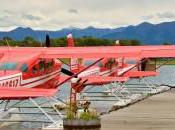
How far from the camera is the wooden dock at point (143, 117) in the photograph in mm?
12117

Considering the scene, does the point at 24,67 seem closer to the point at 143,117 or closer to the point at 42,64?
the point at 42,64

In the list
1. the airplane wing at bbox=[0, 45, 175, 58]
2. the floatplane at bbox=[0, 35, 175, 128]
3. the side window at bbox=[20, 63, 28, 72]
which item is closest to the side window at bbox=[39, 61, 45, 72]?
the floatplane at bbox=[0, 35, 175, 128]

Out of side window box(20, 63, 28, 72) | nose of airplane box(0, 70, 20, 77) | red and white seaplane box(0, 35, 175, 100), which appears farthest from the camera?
side window box(20, 63, 28, 72)

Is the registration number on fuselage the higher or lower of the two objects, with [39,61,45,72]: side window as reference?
lower

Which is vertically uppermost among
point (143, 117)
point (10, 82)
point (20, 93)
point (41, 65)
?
point (41, 65)

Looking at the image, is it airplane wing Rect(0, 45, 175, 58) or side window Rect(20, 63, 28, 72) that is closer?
airplane wing Rect(0, 45, 175, 58)

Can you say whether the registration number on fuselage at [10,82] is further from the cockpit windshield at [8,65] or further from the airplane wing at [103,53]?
the airplane wing at [103,53]

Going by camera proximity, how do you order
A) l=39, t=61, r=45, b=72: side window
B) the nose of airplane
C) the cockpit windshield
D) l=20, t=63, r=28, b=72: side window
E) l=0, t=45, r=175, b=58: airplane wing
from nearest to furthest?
the nose of airplane < l=0, t=45, r=175, b=58: airplane wing < the cockpit windshield < l=20, t=63, r=28, b=72: side window < l=39, t=61, r=45, b=72: side window

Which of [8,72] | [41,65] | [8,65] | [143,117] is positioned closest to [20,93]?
[8,72]

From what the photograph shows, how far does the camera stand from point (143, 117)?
46.9 feet

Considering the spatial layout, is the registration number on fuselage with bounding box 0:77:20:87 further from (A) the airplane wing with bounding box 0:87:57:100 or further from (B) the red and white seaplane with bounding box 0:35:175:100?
(A) the airplane wing with bounding box 0:87:57:100

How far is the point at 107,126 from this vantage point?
12234 mm

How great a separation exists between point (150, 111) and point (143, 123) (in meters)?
3.21

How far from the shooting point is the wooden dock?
12117 mm
